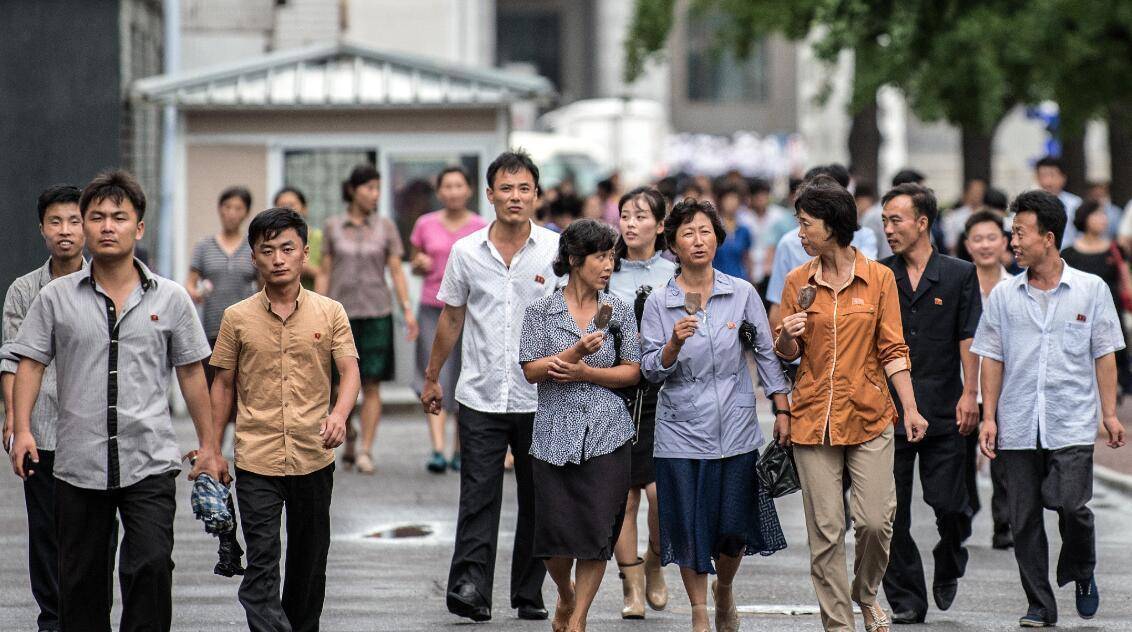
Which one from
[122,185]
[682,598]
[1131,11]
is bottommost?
[682,598]

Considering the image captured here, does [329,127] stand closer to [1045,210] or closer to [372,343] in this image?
[372,343]

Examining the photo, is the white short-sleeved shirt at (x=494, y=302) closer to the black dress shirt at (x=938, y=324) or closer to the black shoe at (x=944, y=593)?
the black dress shirt at (x=938, y=324)

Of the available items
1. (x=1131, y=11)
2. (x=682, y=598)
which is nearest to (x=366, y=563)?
(x=682, y=598)

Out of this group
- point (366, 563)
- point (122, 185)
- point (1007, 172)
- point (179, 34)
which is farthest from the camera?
point (1007, 172)

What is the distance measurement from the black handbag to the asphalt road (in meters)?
0.79

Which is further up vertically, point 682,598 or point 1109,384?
point 1109,384

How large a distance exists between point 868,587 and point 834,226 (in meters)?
1.39

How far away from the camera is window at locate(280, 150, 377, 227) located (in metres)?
17.2

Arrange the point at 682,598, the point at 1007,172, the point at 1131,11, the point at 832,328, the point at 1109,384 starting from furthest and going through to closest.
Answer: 1. the point at 1007,172
2. the point at 1131,11
3. the point at 682,598
4. the point at 1109,384
5. the point at 832,328

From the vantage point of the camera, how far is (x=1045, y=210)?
8359mm

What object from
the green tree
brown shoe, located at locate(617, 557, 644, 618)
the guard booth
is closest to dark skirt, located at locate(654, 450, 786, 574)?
brown shoe, located at locate(617, 557, 644, 618)

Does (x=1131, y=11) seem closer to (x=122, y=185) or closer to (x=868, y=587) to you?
(x=868, y=587)

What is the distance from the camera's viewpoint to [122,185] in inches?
274

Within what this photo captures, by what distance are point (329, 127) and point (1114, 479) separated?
24.5 feet
